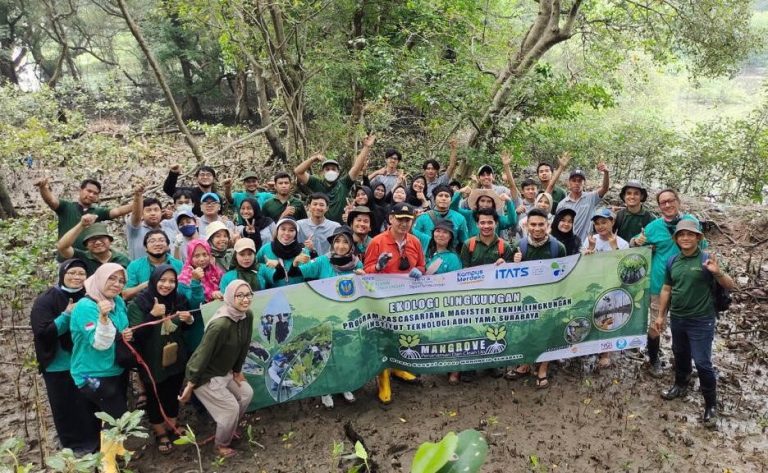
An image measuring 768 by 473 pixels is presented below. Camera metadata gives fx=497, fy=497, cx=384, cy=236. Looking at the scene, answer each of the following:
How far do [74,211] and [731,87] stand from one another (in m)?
41.6

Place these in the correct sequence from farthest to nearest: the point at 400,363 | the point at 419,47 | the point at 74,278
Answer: the point at 419,47 < the point at 400,363 < the point at 74,278

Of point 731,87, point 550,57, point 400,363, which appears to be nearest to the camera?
point 400,363

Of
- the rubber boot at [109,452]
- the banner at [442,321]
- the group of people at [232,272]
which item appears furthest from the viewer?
the banner at [442,321]

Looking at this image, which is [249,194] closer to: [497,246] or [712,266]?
[497,246]

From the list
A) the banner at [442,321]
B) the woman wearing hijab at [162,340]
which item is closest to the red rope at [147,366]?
the woman wearing hijab at [162,340]

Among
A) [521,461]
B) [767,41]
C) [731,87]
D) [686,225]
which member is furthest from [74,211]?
[731,87]

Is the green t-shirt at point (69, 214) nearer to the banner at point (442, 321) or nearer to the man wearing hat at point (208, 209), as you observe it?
the man wearing hat at point (208, 209)

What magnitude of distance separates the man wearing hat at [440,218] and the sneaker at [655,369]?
2652 mm

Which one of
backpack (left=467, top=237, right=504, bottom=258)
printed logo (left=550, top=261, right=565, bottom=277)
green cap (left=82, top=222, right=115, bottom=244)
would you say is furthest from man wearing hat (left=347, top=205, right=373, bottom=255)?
green cap (left=82, top=222, right=115, bottom=244)

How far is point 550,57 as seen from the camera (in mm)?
27688

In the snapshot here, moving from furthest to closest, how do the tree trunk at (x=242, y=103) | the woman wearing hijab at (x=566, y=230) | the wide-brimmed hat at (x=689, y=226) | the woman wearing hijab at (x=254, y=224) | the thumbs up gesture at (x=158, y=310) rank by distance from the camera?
the tree trunk at (x=242, y=103) < the woman wearing hijab at (x=254, y=224) < the woman wearing hijab at (x=566, y=230) < the wide-brimmed hat at (x=689, y=226) < the thumbs up gesture at (x=158, y=310)

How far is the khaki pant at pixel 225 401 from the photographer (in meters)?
4.33

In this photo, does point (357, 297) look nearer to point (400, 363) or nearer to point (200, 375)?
point (400, 363)

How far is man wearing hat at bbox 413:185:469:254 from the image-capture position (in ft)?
20.6
